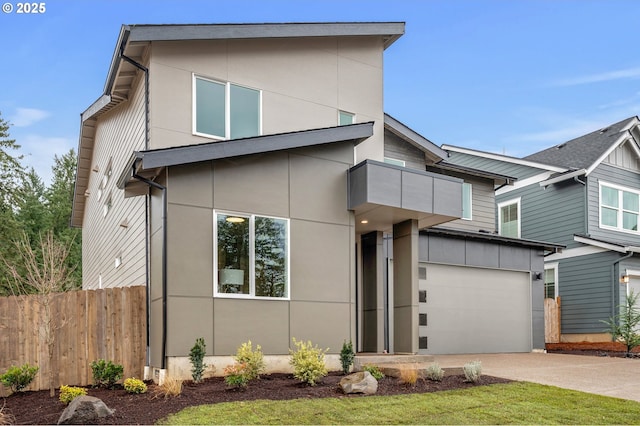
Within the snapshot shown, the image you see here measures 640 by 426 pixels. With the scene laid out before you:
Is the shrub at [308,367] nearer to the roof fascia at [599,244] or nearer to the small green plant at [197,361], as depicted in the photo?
the small green plant at [197,361]

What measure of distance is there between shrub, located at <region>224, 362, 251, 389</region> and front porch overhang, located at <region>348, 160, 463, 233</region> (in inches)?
160

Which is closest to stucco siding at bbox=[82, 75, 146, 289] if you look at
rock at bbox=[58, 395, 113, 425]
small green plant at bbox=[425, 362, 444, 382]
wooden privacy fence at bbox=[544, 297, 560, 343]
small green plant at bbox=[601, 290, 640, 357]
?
rock at bbox=[58, 395, 113, 425]

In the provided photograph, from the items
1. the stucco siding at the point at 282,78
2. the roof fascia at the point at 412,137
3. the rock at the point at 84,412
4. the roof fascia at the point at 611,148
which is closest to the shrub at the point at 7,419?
the rock at the point at 84,412

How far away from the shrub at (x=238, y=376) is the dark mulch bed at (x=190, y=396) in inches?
4.4

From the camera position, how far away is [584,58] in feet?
77.0

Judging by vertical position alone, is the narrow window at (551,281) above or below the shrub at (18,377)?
above

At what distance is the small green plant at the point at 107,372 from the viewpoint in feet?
31.0

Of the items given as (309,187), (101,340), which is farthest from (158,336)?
(309,187)

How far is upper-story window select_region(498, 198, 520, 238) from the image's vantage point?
910 inches

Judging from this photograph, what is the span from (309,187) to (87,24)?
9.51 meters

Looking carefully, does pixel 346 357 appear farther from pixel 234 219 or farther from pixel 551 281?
pixel 551 281

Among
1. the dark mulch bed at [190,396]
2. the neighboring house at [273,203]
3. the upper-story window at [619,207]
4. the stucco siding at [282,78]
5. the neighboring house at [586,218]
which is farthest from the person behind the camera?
the upper-story window at [619,207]

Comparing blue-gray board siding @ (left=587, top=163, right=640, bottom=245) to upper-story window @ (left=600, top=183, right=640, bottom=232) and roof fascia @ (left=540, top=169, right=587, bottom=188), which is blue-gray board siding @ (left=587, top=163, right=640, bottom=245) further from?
roof fascia @ (left=540, top=169, right=587, bottom=188)

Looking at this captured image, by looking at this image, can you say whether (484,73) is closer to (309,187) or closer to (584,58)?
(584,58)
